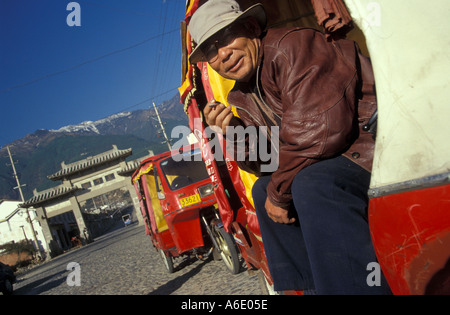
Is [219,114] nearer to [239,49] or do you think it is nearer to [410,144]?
[239,49]

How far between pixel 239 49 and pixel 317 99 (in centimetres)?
56

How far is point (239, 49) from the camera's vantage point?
1571 mm

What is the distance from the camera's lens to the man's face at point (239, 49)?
5.14 feet

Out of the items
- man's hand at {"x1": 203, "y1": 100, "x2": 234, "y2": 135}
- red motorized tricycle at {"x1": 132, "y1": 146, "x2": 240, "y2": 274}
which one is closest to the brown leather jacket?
man's hand at {"x1": 203, "y1": 100, "x2": 234, "y2": 135}

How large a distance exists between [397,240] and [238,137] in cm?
104

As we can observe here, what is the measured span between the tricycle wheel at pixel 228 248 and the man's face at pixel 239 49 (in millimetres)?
3817

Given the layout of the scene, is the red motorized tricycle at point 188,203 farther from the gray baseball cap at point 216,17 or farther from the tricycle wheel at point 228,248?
the gray baseball cap at point 216,17

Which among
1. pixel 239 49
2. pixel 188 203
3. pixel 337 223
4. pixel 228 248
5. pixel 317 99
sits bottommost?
pixel 228 248

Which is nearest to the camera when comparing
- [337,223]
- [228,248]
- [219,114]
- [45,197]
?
[337,223]

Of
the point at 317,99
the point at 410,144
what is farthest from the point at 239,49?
the point at 410,144

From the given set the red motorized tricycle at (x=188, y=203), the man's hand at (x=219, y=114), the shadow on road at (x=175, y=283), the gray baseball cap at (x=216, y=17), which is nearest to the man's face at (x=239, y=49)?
the gray baseball cap at (x=216, y=17)

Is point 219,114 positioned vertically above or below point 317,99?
above

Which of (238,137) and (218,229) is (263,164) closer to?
(238,137)
